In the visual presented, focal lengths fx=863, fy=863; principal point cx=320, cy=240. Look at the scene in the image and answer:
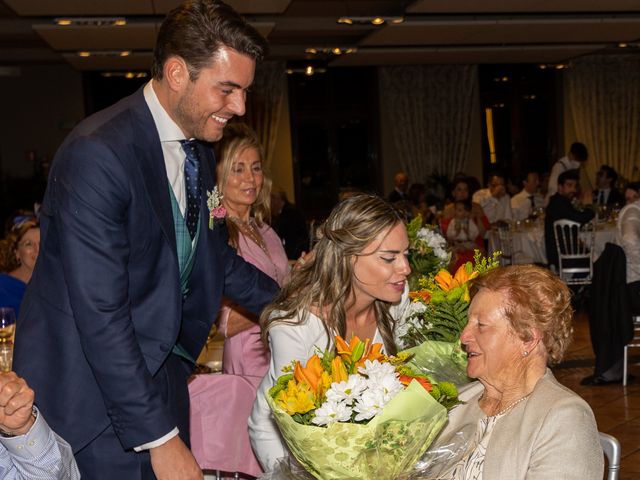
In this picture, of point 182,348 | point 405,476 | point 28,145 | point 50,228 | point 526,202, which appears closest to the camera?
point 405,476

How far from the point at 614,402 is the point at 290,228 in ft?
12.8

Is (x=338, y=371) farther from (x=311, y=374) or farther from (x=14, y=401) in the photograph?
(x=14, y=401)

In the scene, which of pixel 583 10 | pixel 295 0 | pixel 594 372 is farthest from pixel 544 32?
pixel 594 372

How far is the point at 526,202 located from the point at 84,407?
11.0 meters

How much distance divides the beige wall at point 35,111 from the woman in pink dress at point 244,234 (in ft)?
38.1

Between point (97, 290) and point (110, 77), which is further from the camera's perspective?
point (110, 77)

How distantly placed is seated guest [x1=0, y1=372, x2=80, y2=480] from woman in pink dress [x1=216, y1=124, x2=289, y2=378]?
1.52 metres

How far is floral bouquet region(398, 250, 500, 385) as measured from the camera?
7.32 ft

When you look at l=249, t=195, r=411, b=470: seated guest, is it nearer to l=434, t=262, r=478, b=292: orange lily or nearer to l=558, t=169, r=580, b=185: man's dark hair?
l=434, t=262, r=478, b=292: orange lily

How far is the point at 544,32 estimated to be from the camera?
467 inches

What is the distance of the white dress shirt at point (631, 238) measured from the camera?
6203 mm

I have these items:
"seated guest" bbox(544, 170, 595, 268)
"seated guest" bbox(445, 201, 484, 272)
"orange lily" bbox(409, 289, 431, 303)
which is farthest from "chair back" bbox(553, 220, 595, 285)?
"orange lily" bbox(409, 289, 431, 303)

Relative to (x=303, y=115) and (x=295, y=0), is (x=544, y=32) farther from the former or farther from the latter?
(x=303, y=115)

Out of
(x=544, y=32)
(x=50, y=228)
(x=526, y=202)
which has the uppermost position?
(x=544, y=32)
